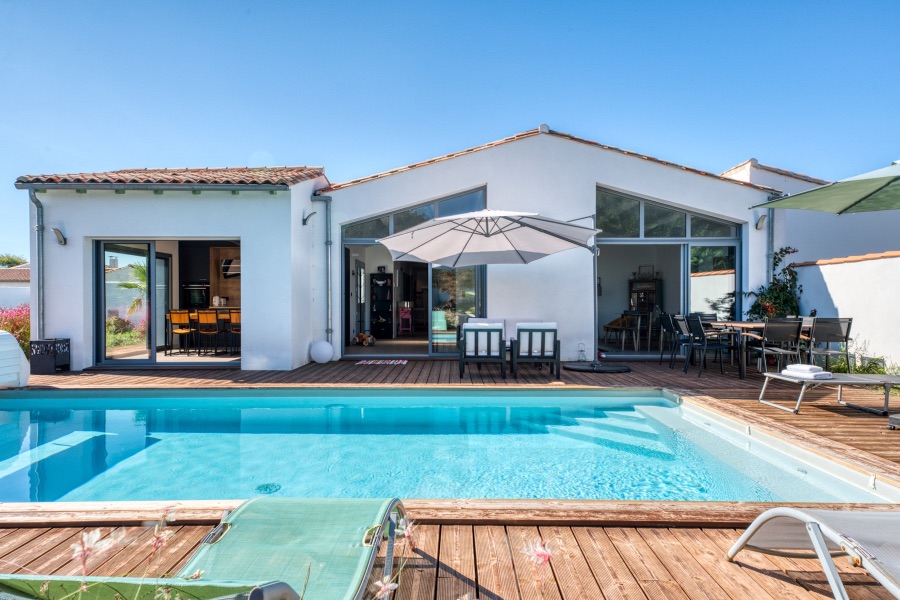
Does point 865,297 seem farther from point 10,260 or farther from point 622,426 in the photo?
point 10,260

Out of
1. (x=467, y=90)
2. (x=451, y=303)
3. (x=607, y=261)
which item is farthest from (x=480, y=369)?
(x=607, y=261)

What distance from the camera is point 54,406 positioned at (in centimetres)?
595

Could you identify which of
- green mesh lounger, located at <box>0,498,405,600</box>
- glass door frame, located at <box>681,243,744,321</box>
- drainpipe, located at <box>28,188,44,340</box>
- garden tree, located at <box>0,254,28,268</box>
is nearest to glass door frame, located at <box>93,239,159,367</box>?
drainpipe, located at <box>28,188,44,340</box>

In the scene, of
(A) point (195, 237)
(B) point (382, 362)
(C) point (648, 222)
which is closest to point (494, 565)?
(B) point (382, 362)

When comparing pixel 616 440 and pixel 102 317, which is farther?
pixel 102 317

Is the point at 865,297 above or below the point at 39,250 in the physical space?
below

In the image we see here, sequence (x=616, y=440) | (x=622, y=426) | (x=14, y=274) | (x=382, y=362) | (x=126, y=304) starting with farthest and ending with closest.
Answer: (x=14, y=274) → (x=382, y=362) → (x=126, y=304) → (x=622, y=426) → (x=616, y=440)

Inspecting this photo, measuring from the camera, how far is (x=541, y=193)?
30.0 feet

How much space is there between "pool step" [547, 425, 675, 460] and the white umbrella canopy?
3.14 metres

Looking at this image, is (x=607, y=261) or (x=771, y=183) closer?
(x=771, y=183)

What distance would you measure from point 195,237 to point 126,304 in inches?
77.3

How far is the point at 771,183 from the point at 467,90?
8076 millimetres

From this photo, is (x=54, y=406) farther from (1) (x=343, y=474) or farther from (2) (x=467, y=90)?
(2) (x=467, y=90)

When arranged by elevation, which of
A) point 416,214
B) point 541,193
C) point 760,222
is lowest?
point 760,222
